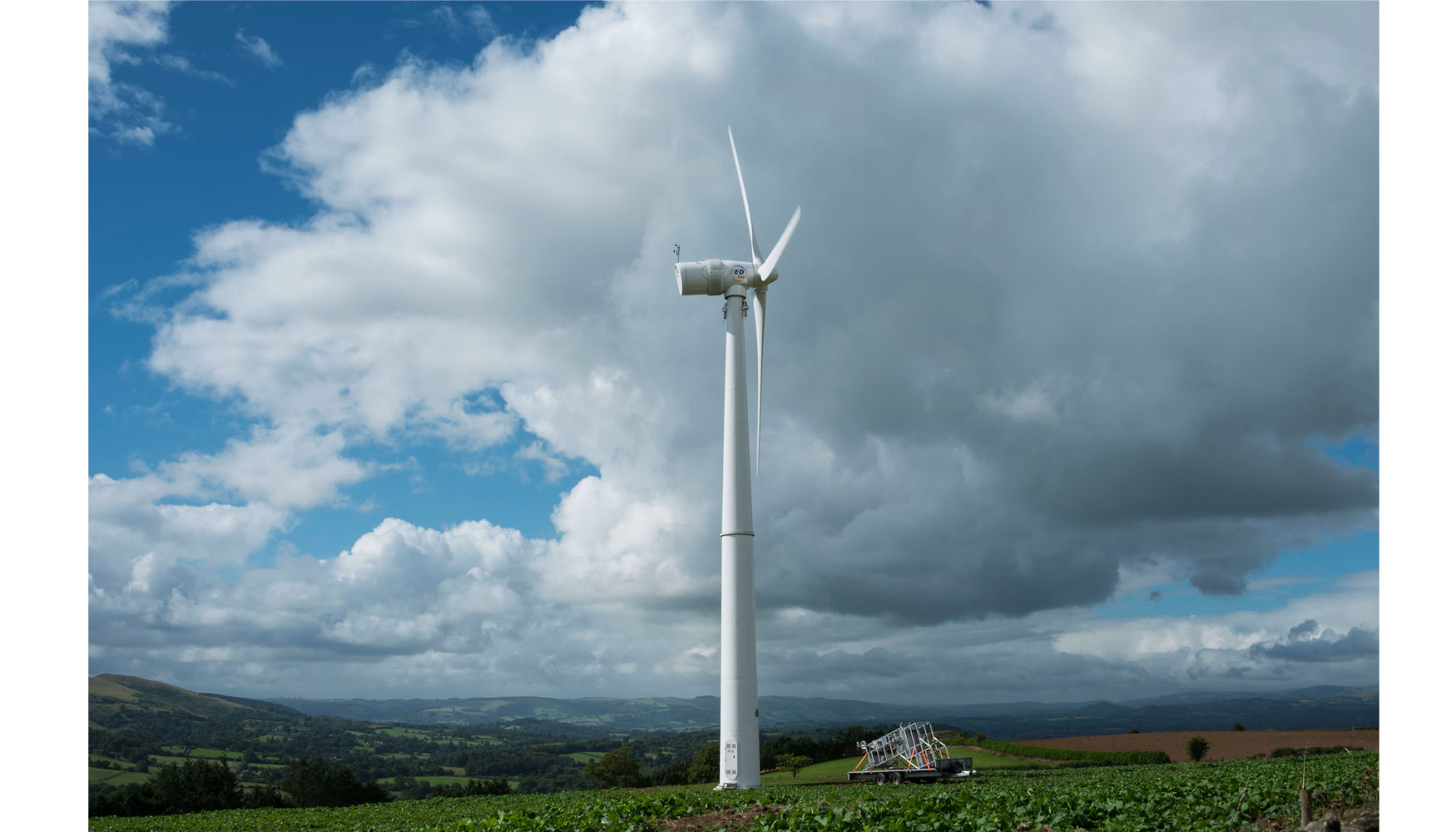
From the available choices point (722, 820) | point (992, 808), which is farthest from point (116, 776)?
point (992, 808)

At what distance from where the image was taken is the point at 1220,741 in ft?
242

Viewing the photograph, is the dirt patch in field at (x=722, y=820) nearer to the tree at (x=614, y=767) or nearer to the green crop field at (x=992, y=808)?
the green crop field at (x=992, y=808)

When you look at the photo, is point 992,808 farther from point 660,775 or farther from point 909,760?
point 660,775

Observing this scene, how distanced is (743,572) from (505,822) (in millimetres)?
15174

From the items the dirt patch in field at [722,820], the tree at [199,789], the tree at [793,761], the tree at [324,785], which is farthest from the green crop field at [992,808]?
the tree at [199,789]

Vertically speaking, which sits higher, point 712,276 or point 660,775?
point 712,276

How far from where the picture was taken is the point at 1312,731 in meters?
70.5

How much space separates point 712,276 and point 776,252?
3.44 m

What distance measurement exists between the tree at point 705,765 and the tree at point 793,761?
203 inches

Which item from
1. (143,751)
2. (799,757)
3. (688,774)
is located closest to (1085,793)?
(799,757)

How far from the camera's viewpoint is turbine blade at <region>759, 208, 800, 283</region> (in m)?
39.7

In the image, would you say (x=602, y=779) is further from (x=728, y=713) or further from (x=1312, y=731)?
(x=1312, y=731)

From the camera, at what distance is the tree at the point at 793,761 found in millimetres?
62653

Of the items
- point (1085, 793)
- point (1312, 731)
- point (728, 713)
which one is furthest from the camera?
point (1312, 731)
